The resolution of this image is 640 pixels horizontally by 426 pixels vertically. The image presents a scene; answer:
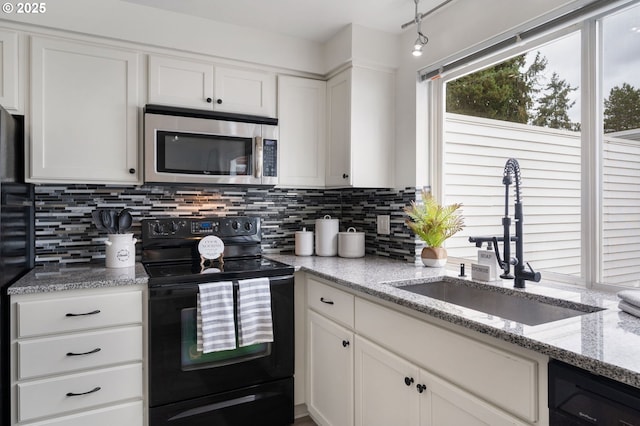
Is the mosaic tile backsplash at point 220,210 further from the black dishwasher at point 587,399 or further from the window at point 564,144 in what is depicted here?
the black dishwasher at point 587,399

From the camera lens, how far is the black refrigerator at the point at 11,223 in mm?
1660

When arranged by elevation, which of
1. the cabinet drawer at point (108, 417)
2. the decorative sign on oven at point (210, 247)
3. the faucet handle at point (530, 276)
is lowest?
the cabinet drawer at point (108, 417)

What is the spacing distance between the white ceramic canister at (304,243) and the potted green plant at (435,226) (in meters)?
0.77

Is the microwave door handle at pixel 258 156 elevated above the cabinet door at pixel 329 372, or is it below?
above

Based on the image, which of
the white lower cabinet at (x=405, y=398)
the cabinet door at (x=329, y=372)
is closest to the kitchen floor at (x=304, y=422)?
the cabinet door at (x=329, y=372)

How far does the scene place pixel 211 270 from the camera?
6.98ft

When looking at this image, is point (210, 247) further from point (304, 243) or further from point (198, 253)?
point (304, 243)

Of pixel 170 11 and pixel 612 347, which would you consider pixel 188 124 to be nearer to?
pixel 170 11

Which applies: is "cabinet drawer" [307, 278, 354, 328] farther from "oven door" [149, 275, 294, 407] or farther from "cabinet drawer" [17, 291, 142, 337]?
"cabinet drawer" [17, 291, 142, 337]

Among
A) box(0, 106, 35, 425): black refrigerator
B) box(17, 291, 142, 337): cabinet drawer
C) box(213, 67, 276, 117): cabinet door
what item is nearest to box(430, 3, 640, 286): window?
box(213, 67, 276, 117): cabinet door

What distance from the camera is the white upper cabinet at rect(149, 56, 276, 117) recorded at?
2.29 meters

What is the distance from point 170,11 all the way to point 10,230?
56.9 inches

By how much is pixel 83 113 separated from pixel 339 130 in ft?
4.86

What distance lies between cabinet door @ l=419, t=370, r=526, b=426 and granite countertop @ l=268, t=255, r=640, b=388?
0.74ft
